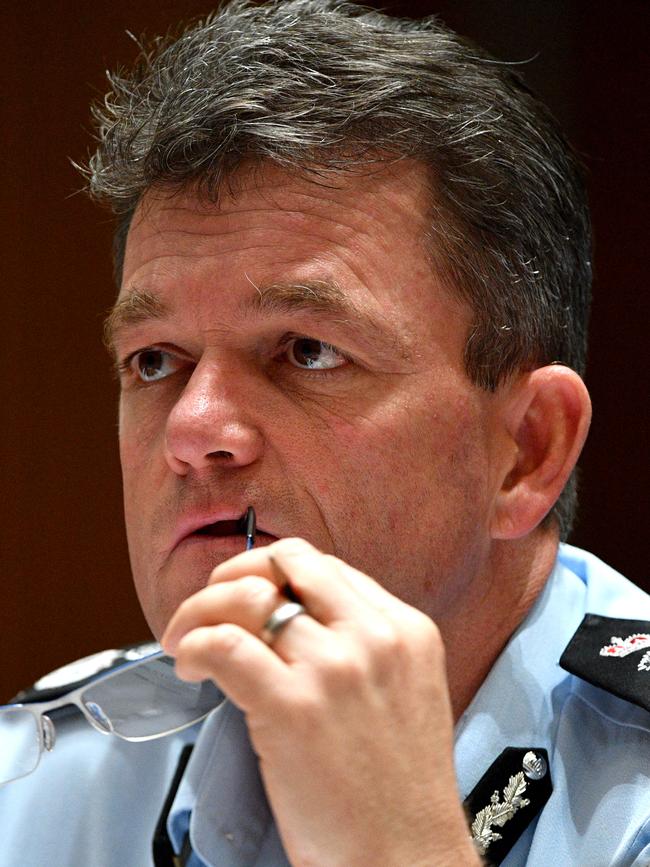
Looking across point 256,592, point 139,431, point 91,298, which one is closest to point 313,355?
point 139,431

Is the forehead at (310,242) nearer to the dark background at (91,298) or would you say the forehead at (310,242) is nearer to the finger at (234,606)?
the finger at (234,606)

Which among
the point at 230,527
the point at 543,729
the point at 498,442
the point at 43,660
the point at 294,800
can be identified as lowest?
the point at 43,660

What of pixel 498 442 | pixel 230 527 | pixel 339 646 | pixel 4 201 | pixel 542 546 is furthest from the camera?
pixel 4 201

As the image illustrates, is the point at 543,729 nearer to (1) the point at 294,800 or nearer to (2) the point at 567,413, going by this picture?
(2) the point at 567,413

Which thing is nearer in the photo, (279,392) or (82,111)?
(279,392)

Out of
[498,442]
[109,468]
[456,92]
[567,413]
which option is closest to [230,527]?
[498,442]

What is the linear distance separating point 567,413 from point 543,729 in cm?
42

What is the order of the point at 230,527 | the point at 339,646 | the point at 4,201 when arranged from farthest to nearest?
the point at 4,201 → the point at 230,527 → the point at 339,646

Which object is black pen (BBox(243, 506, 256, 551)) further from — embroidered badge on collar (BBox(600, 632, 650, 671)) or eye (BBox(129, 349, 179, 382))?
embroidered badge on collar (BBox(600, 632, 650, 671))

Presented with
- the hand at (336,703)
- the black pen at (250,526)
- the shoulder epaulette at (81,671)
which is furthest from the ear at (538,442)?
the shoulder epaulette at (81,671)

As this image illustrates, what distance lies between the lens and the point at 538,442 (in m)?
1.60

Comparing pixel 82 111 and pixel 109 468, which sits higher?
pixel 82 111

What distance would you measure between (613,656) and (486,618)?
0.19m

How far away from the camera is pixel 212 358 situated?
4.78 feet
